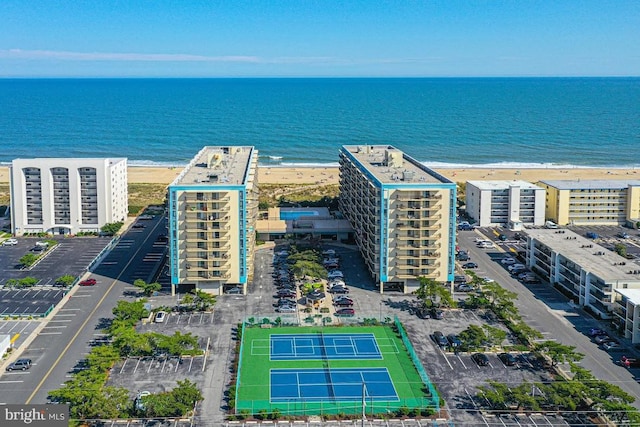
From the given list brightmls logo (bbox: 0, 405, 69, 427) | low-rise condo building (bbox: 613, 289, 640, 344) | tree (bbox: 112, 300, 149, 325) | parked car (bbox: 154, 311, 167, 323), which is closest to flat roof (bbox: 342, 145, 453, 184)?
low-rise condo building (bbox: 613, 289, 640, 344)

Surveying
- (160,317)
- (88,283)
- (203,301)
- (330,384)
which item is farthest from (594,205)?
(88,283)

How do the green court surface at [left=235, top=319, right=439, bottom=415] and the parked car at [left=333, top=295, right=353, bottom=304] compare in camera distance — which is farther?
the parked car at [left=333, top=295, right=353, bottom=304]

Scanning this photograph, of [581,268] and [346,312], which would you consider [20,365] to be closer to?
[346,312]

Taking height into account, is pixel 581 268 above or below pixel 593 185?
below

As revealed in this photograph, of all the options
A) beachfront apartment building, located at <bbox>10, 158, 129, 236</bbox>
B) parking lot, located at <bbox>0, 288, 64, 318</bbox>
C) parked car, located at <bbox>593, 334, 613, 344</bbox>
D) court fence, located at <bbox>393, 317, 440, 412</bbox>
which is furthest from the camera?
beachfront apartment building, located at <bbox>10, 158, 129, 236</bbox>

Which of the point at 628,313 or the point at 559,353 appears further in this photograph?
the point at 628,313

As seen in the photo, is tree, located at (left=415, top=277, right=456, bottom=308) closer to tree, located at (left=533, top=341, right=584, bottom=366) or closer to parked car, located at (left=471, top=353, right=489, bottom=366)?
parked car, located at (left=471, top=353, right=489, bottom=366)
